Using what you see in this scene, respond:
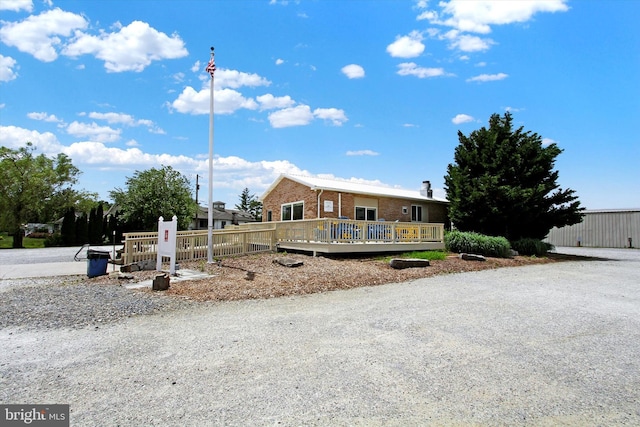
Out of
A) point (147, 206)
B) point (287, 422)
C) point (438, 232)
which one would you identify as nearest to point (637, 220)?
point (438, 232)

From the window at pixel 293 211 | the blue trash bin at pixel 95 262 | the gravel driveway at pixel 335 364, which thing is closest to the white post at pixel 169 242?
the blue trash bin at pixel 95 262

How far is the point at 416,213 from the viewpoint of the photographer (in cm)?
2186

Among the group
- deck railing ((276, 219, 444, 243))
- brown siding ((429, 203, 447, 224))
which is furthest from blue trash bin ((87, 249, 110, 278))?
brown siding ((429, 203, 447, 224))

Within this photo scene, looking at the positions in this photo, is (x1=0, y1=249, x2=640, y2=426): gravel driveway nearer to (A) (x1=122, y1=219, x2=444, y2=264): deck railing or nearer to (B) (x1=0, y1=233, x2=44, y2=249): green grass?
(A) (x1=122, y1=219, x2=444, y2=264): deck railing

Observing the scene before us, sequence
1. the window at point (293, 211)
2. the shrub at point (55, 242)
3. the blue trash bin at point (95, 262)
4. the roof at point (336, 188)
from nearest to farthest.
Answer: the blue trash bin at point (95, 262) → the roof at point (336, 188) → the window at point (293, 211) → the shrub at point (55, 242)

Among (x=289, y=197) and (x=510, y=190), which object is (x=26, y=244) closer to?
(x=289, y=197)

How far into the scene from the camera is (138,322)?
5570 millimetres

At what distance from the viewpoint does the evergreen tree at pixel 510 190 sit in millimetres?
17344

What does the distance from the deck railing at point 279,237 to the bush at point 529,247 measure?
3.96 meters

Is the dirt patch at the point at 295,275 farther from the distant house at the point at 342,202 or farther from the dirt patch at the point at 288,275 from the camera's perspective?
the distant house at the point at 342,202

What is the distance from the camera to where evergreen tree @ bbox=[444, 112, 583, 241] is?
683 inches

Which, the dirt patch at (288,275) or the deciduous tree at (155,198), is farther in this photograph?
the deciduous tree at (155,198)

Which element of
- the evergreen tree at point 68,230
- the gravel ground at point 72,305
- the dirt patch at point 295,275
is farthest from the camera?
the evergreen tree at point 68,230

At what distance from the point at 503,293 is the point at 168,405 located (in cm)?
734
